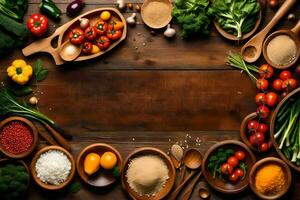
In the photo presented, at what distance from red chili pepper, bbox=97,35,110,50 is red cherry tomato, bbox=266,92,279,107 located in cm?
122

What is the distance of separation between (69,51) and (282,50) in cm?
155

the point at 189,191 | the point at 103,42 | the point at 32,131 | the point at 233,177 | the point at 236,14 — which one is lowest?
the point at 189,191

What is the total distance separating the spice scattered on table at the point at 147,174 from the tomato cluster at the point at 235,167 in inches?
16.9

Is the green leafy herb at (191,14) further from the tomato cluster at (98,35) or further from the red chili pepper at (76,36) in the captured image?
the red chili pepper at (76,36)

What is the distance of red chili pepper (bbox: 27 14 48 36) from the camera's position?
410cm

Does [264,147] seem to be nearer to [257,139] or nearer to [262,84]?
[257,139]

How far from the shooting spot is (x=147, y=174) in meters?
3.99

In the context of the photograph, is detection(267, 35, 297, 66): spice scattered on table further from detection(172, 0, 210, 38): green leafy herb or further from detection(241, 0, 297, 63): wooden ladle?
detection(172, 0, 210, 38): green leafy herb

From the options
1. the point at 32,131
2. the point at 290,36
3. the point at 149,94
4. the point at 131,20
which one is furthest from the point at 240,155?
the point at 32,131

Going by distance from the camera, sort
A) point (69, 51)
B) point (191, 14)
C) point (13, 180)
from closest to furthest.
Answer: point (13, 180) → point (191, 14) → point (69, 51)

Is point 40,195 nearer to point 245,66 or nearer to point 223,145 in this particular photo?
point 223,145

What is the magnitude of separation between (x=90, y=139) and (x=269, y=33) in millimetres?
1534

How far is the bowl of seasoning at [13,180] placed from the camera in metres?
3.92

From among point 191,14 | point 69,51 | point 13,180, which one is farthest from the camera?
point 69,51
